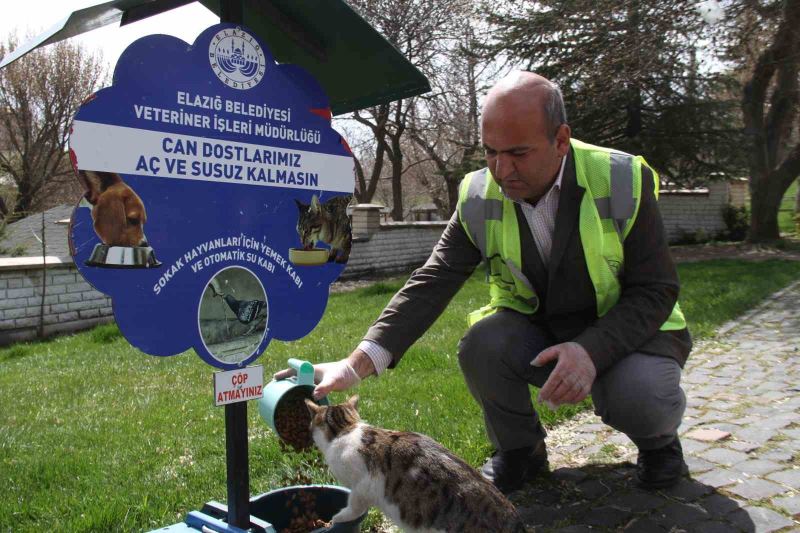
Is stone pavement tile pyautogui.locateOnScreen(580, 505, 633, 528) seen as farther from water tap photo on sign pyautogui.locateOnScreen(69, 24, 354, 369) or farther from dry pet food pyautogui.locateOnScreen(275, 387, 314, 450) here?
water tap photo on sign pyautogui.locateOnScreen(69, 24, 354, 369)

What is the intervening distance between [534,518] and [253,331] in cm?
141

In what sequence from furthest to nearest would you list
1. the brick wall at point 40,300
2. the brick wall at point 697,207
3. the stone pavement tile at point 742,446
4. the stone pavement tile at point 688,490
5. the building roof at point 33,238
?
the brick wall at point 697,207, the building roof at point 33,238, the brick wall at point 40,300, the stone pavement tile at point 742,446, the stone pavement tile at point 688,490

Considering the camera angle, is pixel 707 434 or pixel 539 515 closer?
pixel 539 515

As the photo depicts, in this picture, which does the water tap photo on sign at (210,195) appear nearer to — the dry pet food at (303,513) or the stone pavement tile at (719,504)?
the dry pet food at (303,513)

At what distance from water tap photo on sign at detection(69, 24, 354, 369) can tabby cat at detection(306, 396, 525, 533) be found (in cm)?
43

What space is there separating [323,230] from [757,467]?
2.40 metres

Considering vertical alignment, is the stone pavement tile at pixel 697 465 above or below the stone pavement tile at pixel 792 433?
below

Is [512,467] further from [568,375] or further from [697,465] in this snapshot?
[697,465]

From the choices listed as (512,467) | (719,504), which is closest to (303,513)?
(512,467)

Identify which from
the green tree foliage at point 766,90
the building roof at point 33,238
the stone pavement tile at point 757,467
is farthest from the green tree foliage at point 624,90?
the stone pavement tile at point 757,467

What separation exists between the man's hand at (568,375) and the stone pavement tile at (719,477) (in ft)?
3.52

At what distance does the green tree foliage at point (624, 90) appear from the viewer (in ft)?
46.0

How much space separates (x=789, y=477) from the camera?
3035mm

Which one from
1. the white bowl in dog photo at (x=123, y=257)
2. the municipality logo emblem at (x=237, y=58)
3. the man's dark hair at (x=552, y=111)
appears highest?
the municipality logo emblem at (x=237, y=58)
